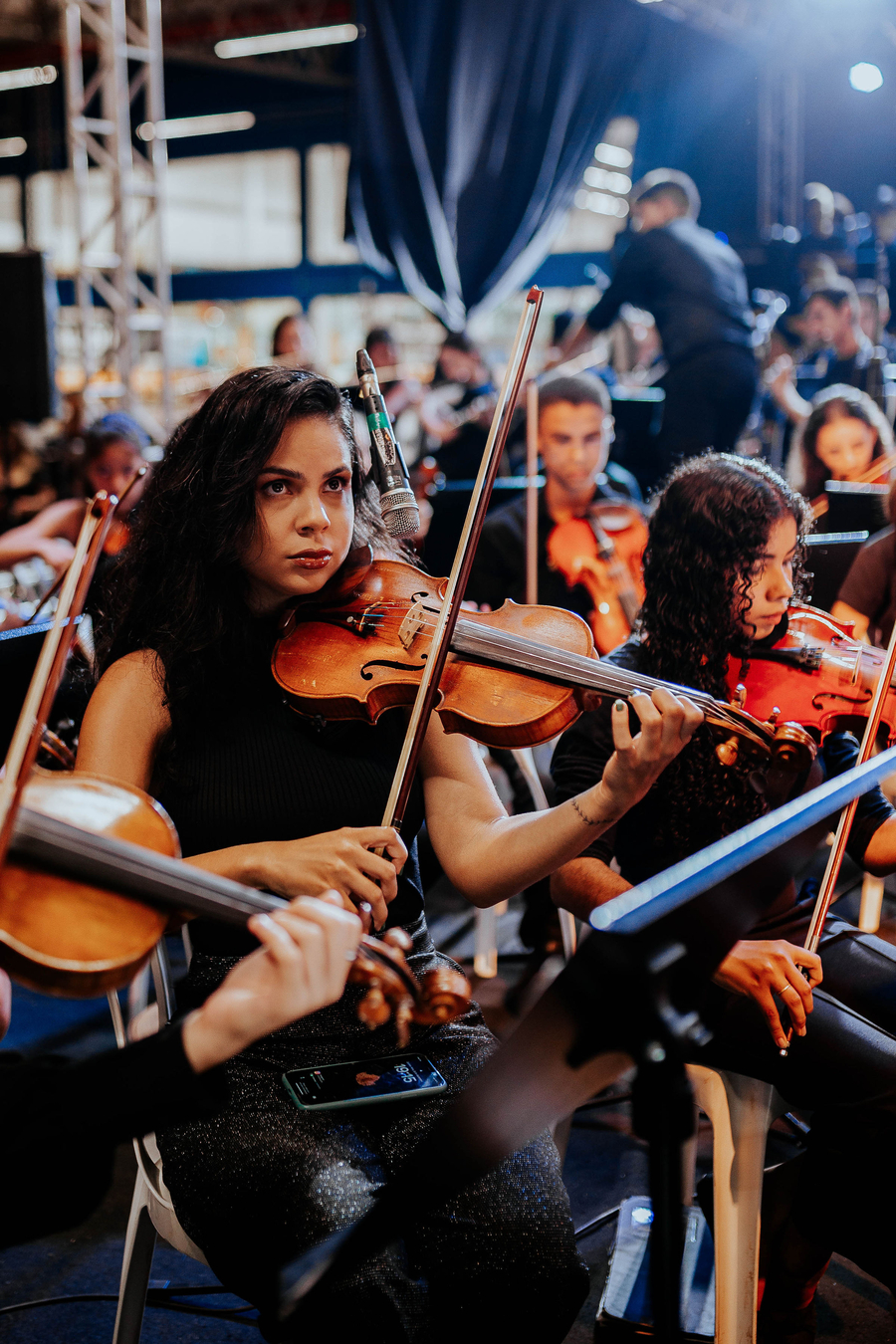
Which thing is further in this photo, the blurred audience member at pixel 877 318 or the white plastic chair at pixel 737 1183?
the blurred audience member at pixel 877 318

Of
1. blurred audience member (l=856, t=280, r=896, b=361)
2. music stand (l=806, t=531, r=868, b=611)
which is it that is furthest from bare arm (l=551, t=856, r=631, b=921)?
blurred audience member (l=856, t=280, r=896, b=361)

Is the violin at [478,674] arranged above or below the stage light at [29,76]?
below

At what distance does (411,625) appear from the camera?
54.7 inches

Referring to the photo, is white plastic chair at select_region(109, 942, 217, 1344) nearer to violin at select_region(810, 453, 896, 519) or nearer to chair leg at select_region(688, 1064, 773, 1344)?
A: chair leg at select_region(688, 1064, 773, 1344)

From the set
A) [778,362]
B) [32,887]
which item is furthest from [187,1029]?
[778,362]

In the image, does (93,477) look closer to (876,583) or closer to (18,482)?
(18,482)

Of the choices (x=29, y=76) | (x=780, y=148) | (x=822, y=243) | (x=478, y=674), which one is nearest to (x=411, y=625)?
(x=478, y=674)

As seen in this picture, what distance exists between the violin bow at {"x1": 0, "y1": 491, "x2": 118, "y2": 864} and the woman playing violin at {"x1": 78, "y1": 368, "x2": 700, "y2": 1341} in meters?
0.34

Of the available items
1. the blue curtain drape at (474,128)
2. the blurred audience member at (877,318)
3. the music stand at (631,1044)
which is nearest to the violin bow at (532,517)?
the music stand at (631,1044)

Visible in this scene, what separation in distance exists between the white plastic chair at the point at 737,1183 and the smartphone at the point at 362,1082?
28 cm

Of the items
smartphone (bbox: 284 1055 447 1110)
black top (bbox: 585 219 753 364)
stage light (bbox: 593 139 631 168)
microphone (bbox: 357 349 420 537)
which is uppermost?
stage light (bbox: 593 139 631 168)

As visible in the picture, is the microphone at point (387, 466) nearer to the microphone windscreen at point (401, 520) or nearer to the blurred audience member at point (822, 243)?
the microphone windscreen at point (401, 520)

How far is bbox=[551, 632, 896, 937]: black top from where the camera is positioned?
4.67 feet

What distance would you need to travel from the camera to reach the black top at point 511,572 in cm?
286
